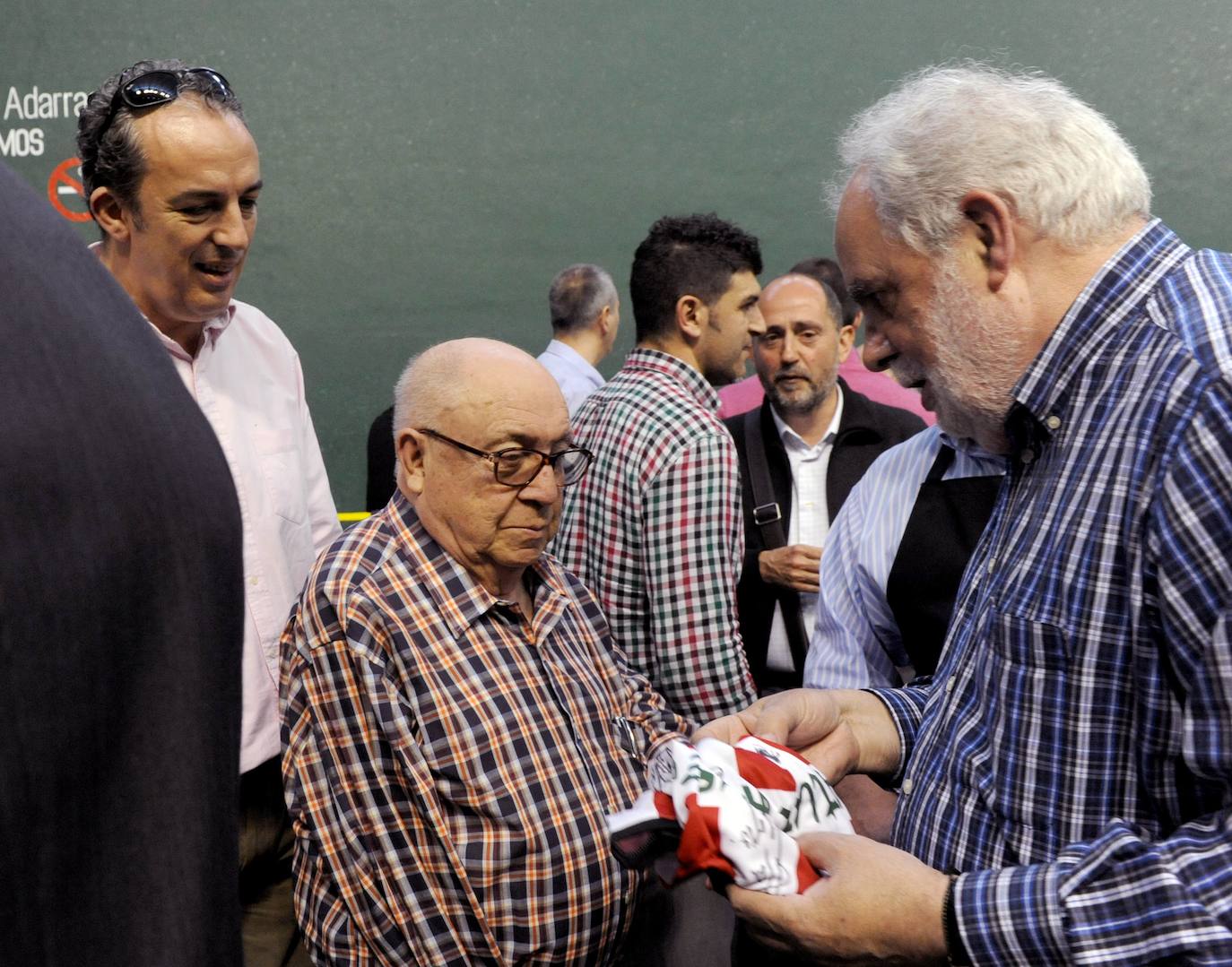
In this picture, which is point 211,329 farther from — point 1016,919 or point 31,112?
point 31,112

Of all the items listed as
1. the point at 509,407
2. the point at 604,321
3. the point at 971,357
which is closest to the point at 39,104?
the point at 604,321

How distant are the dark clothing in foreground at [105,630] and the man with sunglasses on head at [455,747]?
63.0 inches

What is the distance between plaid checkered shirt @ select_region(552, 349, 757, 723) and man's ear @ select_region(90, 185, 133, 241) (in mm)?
1316

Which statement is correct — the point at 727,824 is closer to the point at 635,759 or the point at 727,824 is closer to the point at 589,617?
the point at 635,759

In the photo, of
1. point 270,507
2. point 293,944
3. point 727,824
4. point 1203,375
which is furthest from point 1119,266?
point 293,944

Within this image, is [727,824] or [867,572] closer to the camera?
[727,824]

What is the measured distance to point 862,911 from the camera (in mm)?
1413

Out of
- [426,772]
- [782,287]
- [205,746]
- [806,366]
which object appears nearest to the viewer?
[205,746]

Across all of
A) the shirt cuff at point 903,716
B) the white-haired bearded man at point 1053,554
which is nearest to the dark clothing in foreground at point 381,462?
the shirt cuff at point 903,716

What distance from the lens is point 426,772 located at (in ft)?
6.97

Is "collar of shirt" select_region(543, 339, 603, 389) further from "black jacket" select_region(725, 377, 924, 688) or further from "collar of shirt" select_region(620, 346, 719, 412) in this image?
"collar of shirt" select_region(620, 346, 719, 412)

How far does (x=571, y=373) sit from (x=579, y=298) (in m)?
0.41

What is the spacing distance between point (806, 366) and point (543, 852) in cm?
229

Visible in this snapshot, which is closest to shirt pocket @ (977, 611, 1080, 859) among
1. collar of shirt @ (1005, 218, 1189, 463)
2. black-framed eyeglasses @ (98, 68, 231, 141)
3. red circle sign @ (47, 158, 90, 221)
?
collar of shirt @ (1005, 218, 1189, 463)
